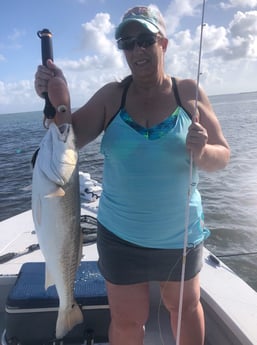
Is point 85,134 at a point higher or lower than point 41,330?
higher

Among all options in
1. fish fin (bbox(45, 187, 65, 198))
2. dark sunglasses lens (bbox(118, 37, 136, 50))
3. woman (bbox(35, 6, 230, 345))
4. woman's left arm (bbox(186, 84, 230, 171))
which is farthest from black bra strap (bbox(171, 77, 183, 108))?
fish fin (bbox(45, 187, 65, 198))

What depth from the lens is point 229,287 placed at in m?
3.37

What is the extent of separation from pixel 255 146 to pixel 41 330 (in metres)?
16.0

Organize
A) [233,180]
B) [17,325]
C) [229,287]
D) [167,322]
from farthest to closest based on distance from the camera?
[233,180] < [167,322] < [229,287] < [17,325]

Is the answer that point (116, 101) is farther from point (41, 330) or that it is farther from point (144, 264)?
point (41, 330)

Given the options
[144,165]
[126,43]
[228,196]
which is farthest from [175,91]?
[228,196]

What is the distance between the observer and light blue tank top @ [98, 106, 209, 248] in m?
2.10

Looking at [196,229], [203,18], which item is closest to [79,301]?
[196,229]

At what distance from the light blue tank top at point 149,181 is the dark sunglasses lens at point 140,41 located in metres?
Answer: 0.37

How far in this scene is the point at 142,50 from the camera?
82.2 inches

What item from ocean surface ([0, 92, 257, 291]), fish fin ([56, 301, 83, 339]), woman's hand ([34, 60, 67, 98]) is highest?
woman's hand ([34, 60, 67, 98])

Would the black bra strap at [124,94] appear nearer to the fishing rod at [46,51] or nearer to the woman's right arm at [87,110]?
the woman's right arm at [87,110]

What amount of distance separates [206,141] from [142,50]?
2.10 ft

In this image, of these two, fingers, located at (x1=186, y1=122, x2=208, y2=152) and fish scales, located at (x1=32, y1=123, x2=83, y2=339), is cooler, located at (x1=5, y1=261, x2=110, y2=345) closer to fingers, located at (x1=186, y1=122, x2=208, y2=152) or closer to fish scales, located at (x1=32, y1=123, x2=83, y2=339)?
fish scales, located at (x1=32, y1=123, x2=83, y2=339)
